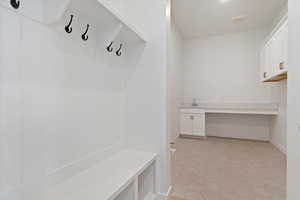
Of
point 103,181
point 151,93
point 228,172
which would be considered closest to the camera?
point 103,181

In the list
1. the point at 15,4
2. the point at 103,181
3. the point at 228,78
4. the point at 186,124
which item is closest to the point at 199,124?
the point at 186,124

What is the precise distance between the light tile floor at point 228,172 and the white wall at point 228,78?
720mm

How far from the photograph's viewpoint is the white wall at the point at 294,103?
111cm

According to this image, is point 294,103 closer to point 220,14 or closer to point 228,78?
point 220,14

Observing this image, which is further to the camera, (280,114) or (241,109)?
(241,109)

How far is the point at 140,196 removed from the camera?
1406 millimetres

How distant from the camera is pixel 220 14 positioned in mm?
3080

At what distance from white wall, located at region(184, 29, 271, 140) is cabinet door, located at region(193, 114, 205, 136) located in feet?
1.90

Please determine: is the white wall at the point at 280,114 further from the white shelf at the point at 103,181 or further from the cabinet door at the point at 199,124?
the white shelf at the point at 103,181

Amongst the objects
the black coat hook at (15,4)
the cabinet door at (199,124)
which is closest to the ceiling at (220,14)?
the cabinet door at (199,124)

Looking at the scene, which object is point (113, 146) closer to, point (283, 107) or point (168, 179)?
point (168, 179)

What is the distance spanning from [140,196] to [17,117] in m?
1.22

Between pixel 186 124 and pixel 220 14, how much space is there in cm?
258

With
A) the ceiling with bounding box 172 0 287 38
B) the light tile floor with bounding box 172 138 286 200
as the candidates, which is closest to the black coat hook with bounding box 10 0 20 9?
the light tile floor with bounding box 172 138 286 200
